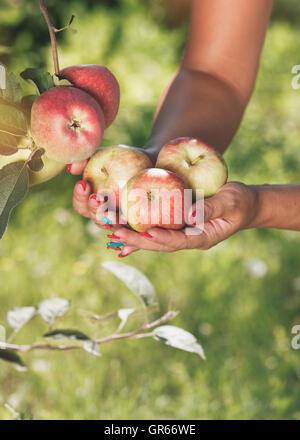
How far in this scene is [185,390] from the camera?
1.63 metres

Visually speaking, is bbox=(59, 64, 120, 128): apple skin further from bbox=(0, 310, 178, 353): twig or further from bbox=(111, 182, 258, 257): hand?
bbox=(0, 310, 178, 353): twig

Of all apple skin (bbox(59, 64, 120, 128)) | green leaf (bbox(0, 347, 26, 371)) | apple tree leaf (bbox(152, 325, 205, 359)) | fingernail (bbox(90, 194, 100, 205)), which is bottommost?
green leaf (bbox(0, 347, 26, 371))

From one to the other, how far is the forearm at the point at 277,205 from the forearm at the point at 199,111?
0.69ft

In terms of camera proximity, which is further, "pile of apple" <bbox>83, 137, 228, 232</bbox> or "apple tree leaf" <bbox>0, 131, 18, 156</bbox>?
"pile of apple" <bbox>83, 137, 228, 232</bbox>

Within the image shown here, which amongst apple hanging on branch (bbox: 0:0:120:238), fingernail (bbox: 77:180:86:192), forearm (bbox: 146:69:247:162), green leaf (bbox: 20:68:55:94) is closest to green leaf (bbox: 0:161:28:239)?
apple hanging on branch (bbox: 0:0:120:238)

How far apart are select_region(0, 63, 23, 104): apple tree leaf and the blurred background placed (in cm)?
38

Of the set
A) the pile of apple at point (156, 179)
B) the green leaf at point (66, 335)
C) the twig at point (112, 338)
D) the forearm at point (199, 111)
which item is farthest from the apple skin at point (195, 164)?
the green leaf at point (66, 335)

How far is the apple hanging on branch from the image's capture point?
754 millimetres

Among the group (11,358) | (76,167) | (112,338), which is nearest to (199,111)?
(76,167)

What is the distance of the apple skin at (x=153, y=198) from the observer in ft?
3.12

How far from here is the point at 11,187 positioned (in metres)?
0.76

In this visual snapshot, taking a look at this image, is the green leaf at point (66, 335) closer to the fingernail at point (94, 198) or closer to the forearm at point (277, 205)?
the fingernail at point (94, 198)
